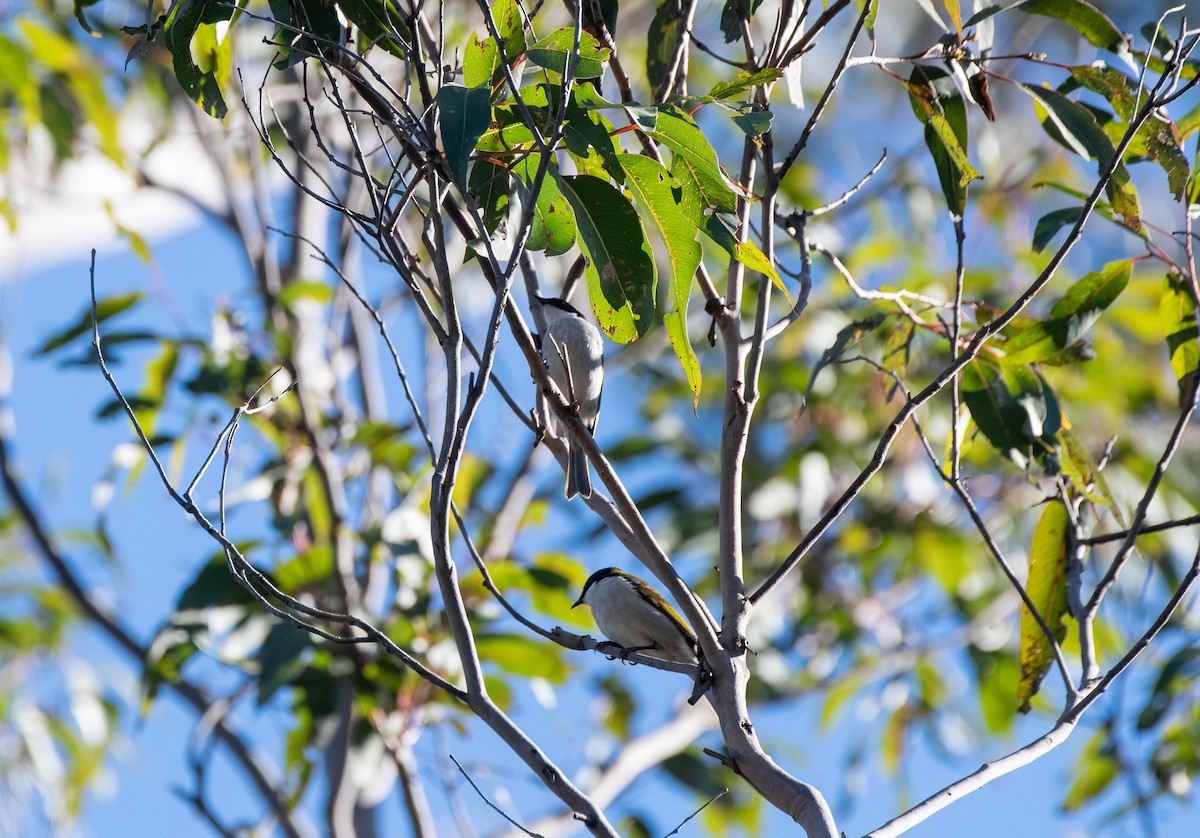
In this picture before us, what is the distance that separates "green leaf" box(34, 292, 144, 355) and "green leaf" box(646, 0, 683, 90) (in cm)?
227

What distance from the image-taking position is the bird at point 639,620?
134 inches

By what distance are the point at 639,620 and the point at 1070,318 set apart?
1448 millimetres

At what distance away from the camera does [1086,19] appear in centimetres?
241

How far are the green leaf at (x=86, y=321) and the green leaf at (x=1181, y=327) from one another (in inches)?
127

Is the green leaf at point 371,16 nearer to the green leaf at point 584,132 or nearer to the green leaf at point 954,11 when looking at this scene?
the green leaf at point 584,132

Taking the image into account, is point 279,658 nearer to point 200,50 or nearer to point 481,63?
point 200,50

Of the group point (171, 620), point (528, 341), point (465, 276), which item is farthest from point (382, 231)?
point (465, 276)

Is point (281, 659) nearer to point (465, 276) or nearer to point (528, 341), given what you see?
point (528, 341)

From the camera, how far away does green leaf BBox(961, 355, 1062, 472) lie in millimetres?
2430

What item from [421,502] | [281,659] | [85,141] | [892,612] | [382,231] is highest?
[85,141]

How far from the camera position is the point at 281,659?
3.56 m

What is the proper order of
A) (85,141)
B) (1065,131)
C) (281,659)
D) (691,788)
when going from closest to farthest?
(1065,131) < (281,659) < (691,788) < (85,141)

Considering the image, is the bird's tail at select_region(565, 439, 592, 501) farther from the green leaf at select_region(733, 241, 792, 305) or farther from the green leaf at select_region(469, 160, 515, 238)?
the green leaf at select_region(733, 241, 792, 305)

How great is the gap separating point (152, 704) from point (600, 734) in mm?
2520
